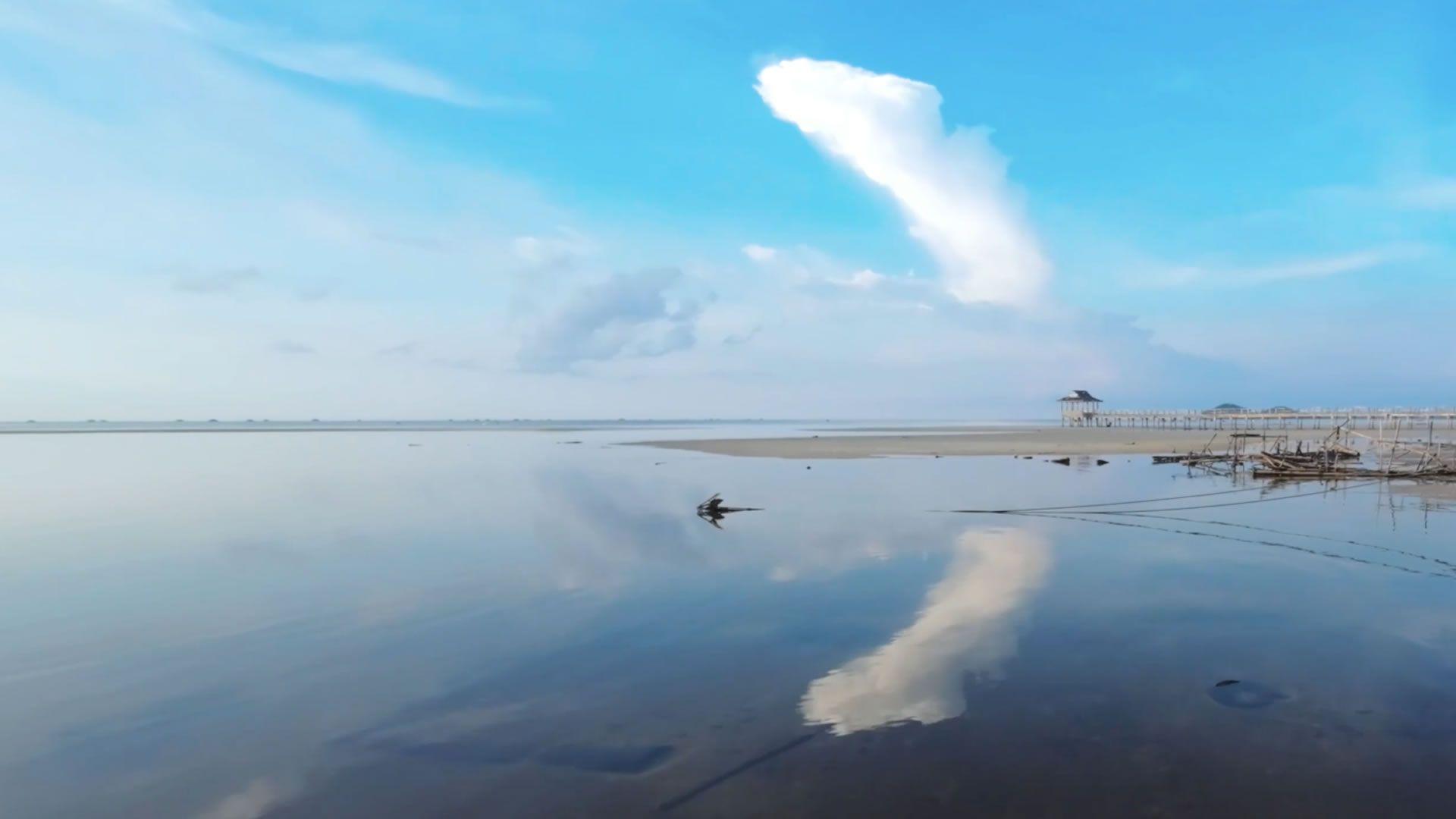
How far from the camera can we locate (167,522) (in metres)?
18.6

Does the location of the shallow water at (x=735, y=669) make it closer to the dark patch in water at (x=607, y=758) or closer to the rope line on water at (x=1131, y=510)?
the dark patch in water at (x=607, y=758)

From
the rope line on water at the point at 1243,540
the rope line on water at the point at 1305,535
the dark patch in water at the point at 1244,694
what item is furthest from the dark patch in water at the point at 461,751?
the rope line on water at the point at 1305,535

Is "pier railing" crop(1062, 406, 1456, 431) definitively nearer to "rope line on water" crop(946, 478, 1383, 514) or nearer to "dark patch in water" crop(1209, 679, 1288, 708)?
"rope line on water" crop(946, 478, 1383, 514)

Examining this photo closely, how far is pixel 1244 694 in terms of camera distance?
21.8 feet

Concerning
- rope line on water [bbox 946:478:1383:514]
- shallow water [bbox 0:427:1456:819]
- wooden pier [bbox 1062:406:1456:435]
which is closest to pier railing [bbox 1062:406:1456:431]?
wooden pier [bbox 1062:406:1456:435]

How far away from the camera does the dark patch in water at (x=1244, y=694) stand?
6.42 m

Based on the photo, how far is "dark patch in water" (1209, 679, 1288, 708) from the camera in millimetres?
6422

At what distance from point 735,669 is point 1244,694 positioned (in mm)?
4575

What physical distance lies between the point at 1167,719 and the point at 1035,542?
28.2 ft

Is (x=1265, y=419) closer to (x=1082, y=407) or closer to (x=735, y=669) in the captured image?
(x=1082, y=407)

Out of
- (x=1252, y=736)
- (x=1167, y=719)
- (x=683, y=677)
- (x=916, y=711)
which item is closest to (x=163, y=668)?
(x=683, y=677)

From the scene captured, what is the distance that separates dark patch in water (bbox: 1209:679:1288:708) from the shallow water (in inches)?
1.6

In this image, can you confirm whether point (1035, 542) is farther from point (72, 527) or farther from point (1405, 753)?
point (72, 527)

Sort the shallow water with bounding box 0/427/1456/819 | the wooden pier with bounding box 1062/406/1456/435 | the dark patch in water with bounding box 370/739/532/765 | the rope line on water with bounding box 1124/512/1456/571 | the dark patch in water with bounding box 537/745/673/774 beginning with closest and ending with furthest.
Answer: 1. the shallow water with bounding box 0/427/1456/819
2. the dark patch in water with bounding box 537/745/673/774
3. the dark patch in water with bounding box 370/739/532/765
4. the rope line on water with bounding box 1124/512/1456/571
5. the wooden pier with bounding box 1062/406/1456/435
